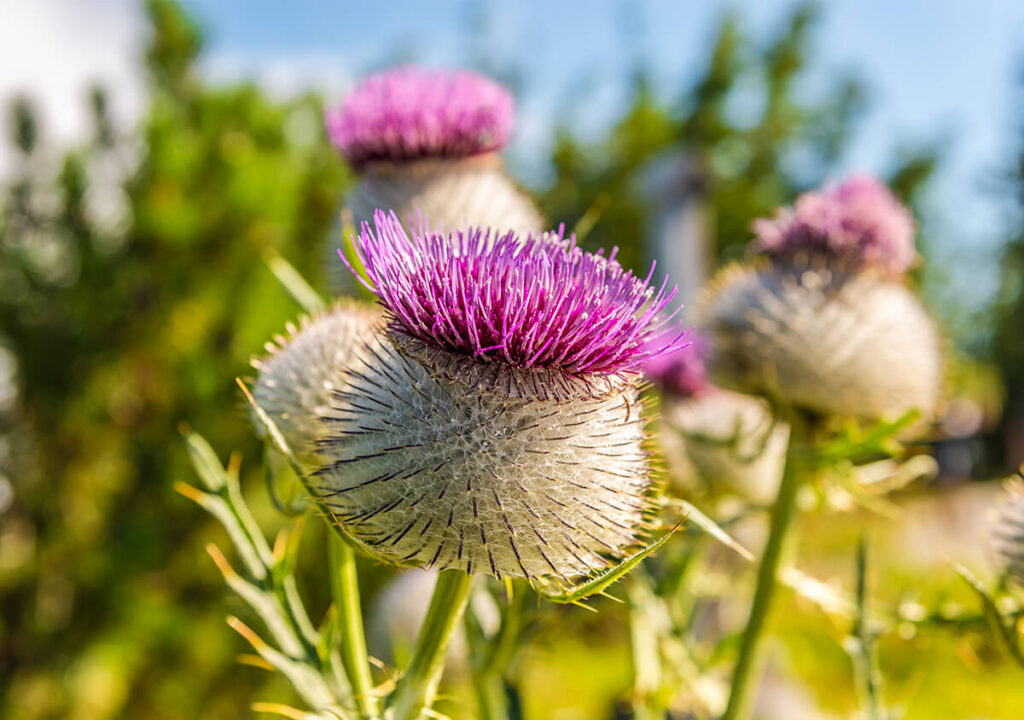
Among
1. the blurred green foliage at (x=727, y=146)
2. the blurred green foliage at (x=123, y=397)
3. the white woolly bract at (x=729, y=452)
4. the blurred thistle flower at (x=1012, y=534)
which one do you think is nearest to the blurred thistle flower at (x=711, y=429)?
the white woolly bract at (x=729, y=452)

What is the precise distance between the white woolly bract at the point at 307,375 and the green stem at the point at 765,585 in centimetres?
144

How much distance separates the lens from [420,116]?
105 inches

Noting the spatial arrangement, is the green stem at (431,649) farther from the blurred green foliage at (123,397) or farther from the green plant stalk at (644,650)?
the blurred green foliage at (123,397)

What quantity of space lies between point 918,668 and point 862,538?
100 centimetres

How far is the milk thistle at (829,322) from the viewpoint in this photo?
2.72 meters

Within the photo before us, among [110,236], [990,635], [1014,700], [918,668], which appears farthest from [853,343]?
[1014,700]

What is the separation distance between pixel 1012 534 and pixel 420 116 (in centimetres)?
220

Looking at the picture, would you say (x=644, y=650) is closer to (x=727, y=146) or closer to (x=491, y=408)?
(x=491, y=408)

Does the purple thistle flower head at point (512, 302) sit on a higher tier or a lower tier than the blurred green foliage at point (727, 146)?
higher

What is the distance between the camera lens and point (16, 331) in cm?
830

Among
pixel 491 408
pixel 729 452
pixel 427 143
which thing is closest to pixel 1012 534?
pixel 729 452

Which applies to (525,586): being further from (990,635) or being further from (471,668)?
(990,635)

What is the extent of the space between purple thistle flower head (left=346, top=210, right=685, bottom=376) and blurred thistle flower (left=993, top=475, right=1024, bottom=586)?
1311 millimetres

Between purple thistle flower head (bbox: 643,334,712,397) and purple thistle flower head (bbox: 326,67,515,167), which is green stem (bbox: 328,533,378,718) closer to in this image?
purple thistle flower head (bbox: 326,67,515,167)
